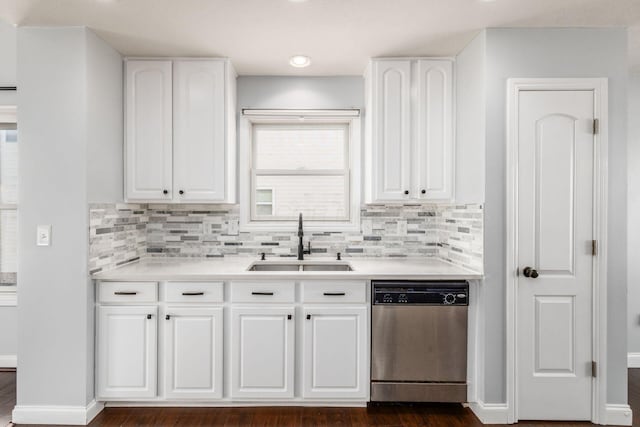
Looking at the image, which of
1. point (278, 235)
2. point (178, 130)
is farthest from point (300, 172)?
point (178, 130)

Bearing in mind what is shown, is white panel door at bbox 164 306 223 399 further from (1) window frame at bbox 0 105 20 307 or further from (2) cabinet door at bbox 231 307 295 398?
(1) window frame at bbox 0 105 20 307

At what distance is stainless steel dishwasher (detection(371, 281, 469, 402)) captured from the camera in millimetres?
2555

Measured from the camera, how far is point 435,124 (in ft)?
9.50

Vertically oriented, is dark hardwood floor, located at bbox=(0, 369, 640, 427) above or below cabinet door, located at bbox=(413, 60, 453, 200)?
below

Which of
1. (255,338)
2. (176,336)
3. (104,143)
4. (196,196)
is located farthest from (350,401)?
(104,143)

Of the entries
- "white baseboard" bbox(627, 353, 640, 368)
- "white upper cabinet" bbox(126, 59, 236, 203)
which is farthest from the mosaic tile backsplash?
"white baseboard" bbox(627, 353, 640, 368)

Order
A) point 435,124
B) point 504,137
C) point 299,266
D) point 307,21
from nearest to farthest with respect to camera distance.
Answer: point 307,21, point 504,137, point 435,124, point 299,266

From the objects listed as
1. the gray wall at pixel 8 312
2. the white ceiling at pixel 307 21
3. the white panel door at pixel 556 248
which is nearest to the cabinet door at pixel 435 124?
the white ceiling at pixel 307 21

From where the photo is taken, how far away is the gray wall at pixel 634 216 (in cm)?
331

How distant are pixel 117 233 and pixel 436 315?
2311 mm

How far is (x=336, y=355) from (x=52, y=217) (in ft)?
6.55

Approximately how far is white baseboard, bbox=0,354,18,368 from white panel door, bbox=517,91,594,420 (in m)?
3.90

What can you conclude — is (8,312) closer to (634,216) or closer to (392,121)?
(392,121)

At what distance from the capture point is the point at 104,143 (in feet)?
8.72
